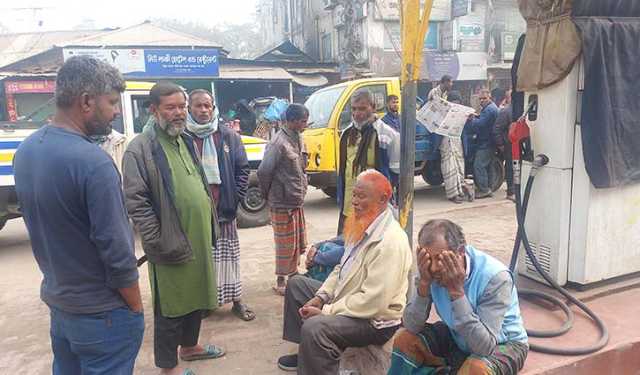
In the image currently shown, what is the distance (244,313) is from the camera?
376 cm

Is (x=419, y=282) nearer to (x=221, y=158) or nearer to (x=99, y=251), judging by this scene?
(x=99, y=251)

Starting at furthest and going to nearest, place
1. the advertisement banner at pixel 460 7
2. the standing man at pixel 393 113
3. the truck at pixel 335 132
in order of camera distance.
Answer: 1. the advertisement banner at pixel 460 7
2. the truck at pixel 335 132
3. the standing man at pixel 393 113

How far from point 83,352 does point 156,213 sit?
3.29ft

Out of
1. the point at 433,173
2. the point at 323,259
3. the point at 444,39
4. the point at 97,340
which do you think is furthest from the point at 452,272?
the point at 444,39

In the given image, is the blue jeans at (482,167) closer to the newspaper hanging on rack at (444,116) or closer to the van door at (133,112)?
the newspaper hanging on rack at (444,116)

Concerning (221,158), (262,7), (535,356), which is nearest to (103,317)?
(221,158)

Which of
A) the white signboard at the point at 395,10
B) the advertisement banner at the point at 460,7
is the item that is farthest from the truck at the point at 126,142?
the advertisement banner at the point at 460,7

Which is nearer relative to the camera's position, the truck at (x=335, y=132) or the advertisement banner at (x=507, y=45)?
the truck at (x=335, y=132)

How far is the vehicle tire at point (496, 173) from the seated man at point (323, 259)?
5677 mm

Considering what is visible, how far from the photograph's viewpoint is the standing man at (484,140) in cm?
766

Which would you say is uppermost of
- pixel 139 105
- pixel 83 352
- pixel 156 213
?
pixel 139 105

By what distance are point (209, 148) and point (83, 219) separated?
1648mm

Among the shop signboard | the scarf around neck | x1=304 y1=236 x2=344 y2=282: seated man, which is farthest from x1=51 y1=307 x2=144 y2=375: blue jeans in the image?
the shop signboard

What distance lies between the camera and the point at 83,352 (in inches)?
73.2
